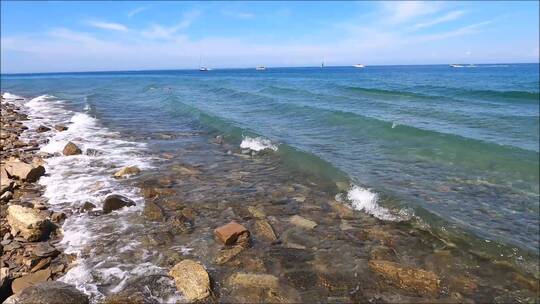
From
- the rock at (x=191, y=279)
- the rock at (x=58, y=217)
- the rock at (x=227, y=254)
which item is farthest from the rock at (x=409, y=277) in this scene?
the rock at (x=58, y=217)

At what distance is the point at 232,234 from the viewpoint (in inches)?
276

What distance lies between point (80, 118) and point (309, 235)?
18916mm

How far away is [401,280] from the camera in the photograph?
5.91 meters

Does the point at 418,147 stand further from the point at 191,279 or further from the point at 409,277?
the point at 191,279

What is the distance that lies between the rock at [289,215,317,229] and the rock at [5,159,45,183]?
7409 millimetres

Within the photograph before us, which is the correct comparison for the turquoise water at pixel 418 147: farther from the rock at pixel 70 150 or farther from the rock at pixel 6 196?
the rock at pixel 6 196

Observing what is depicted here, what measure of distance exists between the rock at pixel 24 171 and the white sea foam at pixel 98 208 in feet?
0.68

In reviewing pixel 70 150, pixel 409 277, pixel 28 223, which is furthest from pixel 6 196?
pixel 409 277

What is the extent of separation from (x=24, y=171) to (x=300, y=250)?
8193 mm

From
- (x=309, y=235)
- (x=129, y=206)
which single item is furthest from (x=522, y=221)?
(x=129, y=206)

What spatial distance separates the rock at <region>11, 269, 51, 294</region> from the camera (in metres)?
5.57

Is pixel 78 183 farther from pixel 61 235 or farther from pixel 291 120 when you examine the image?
pixel 291 120

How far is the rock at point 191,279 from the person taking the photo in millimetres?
5453

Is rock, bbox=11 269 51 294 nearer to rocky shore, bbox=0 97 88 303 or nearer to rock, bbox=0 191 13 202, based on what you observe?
rocky shore, bbox=0 97 88 303
